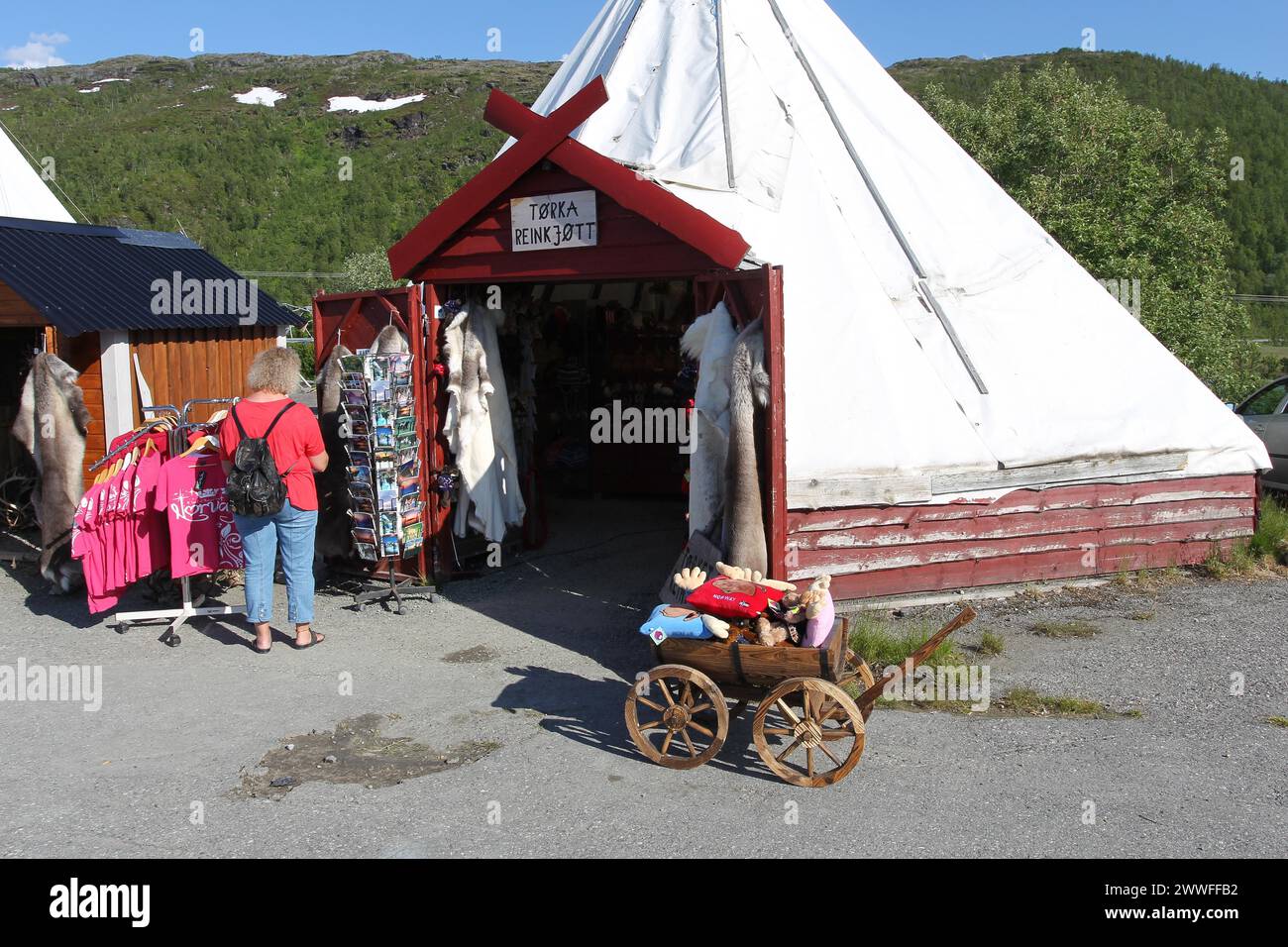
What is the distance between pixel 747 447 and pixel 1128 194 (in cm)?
1332

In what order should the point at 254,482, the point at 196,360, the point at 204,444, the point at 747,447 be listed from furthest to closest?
1. the point at 196,360
2. the point at 204,444
3. the point at 254,482
4. the point at 747,447

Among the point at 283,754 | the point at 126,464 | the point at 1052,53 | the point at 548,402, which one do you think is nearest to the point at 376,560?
the point at 126,464

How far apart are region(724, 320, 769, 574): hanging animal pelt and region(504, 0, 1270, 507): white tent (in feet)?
3.34

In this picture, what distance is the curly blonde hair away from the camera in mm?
7129

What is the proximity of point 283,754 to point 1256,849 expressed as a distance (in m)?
4.46

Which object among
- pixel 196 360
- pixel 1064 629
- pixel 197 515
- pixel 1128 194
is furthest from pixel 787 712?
pixel 1128 194

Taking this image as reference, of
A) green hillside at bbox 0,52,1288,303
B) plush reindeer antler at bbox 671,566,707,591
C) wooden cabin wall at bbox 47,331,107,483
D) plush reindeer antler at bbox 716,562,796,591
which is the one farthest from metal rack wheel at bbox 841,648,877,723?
green hillside at bbox 0,52,1288,303

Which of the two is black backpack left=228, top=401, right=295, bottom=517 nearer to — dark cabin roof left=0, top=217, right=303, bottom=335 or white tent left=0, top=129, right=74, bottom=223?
dark cabin roof left=0, top=217, right=303, bottom=335

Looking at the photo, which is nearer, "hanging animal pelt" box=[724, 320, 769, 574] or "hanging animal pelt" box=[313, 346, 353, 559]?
"hanging animal pelt" box=[724, 320, 769, 574]

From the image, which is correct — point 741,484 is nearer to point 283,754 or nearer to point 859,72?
point 283,754

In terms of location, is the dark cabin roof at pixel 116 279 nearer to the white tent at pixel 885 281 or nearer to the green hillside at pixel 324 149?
the white tent at pixel 885 281

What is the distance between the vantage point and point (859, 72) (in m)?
10.5

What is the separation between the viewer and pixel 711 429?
23.0ft

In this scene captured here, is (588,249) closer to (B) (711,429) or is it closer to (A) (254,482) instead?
(B) (711,429)
